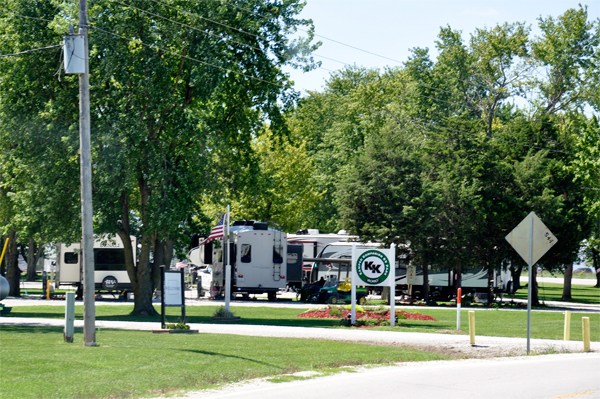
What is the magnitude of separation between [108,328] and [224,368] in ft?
31.0

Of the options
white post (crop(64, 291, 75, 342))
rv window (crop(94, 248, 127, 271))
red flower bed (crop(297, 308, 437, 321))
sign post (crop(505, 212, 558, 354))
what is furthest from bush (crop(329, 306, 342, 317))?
rv window (crop(94, 248, 127, 271))

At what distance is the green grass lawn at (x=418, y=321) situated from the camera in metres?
22.8

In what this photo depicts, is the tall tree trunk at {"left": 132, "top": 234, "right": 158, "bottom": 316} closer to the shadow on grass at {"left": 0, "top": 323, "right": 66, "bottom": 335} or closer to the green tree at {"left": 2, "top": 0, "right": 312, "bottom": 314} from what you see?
the green tree at {"left": 2, "top": 0, "right": 312, "bottom": 314}

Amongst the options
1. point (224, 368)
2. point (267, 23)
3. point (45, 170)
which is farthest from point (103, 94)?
point (224, 368)

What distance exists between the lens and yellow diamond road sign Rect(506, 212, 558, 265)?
1761 centimetres

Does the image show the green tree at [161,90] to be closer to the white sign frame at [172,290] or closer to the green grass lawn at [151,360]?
the white sign frame at [172,290]

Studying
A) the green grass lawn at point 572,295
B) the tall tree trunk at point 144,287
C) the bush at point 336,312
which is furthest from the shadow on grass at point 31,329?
the green grass lawn at point 572,295

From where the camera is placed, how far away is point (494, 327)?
24234 millimetres

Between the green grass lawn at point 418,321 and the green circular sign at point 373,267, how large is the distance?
1.68m

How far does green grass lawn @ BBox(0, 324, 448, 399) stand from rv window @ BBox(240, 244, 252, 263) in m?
20.5

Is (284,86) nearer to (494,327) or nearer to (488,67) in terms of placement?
(494,327)

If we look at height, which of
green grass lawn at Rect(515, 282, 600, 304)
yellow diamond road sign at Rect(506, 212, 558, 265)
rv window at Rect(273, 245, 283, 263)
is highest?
yellow diamond road sign at Rect(506, 212, 558, 265)

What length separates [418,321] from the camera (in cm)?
2612

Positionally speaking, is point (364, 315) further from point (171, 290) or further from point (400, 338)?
point (171, 290)
